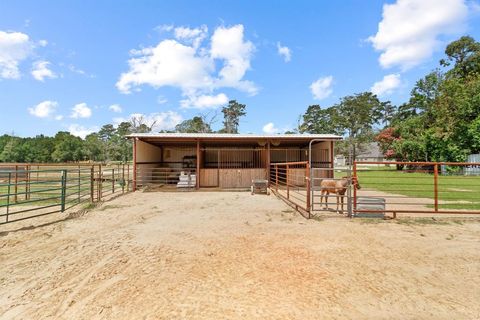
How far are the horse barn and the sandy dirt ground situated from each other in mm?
6650

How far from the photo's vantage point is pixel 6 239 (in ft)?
15.5

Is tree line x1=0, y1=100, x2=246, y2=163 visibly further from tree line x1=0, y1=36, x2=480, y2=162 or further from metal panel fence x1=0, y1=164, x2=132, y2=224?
metal panel fence x1=0, y1=164, x2=132, y2=224

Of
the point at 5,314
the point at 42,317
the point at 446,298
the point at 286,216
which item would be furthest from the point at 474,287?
the point at 5,314

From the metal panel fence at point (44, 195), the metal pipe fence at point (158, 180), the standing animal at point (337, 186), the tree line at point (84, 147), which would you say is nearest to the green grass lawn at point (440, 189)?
the standing animal at point (337, 186)

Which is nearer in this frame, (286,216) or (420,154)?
(286,216)

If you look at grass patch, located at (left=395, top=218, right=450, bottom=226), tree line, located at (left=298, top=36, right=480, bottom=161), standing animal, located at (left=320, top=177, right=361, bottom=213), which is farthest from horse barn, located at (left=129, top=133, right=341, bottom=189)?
tree line, located at (left=298, top=36, right=480, bottom=161)

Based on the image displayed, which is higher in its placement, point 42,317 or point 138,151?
point 138,151

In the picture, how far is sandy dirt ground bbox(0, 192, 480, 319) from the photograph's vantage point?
2.53 meters

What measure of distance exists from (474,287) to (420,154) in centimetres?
2801

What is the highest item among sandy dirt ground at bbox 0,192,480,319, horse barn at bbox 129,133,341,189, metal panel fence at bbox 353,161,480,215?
horse barn at bbox 129,133,341,189

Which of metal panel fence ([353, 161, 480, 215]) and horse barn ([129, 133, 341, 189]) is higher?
horse barn ([129, 133, 341, 189])

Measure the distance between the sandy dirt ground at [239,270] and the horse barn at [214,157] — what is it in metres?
6.65

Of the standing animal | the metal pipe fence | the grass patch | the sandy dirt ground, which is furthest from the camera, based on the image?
the metal pipe fence

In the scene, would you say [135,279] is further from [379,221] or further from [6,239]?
[379,221]
